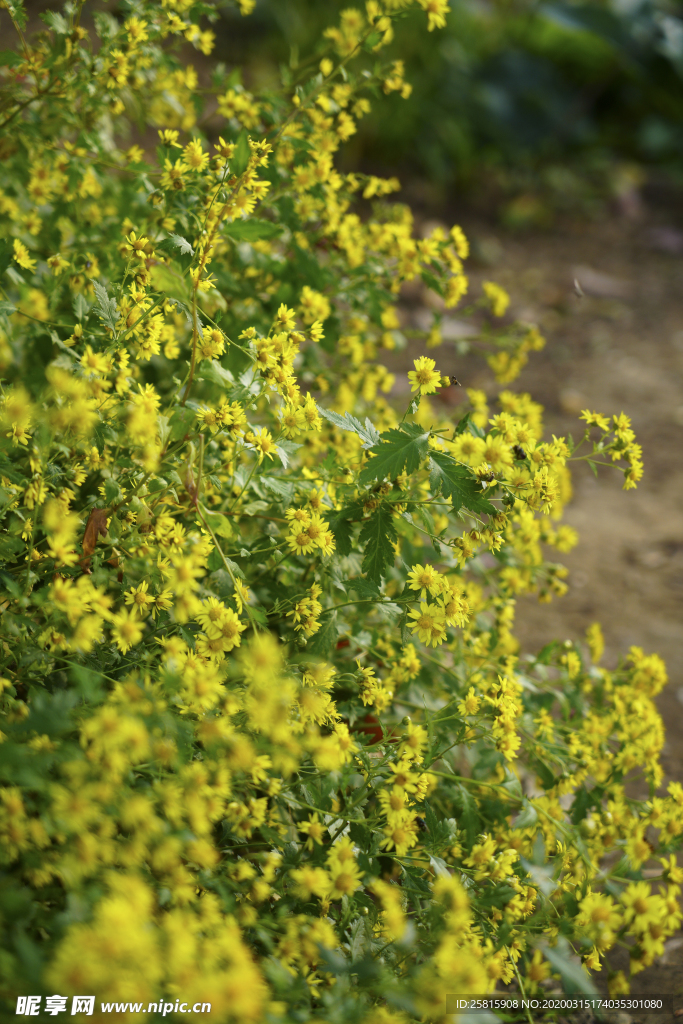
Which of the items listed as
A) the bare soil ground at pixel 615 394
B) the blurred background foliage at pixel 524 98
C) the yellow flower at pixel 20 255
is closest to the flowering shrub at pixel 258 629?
the yellow flower at pixel 20 255

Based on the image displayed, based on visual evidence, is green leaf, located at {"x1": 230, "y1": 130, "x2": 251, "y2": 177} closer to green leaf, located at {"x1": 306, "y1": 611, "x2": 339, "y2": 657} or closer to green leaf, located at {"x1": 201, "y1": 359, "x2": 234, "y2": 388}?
green leaf, located at {"x1": 201, "y1": 359, "x2": 234, "y2": 388}

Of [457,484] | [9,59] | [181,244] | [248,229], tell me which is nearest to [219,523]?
[457,484]

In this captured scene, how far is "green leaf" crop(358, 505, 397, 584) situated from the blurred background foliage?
414cm

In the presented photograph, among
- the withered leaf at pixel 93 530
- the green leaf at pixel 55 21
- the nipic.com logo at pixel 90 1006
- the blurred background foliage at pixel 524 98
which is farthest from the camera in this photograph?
the blurred background foliage at pixel 524 98

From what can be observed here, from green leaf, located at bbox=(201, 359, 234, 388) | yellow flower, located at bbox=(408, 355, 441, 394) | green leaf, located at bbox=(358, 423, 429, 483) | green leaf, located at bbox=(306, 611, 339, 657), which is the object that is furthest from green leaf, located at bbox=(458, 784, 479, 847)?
green leaf, located at bbox=(201, 359, 234, 388)

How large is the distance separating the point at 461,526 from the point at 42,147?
1500 mm

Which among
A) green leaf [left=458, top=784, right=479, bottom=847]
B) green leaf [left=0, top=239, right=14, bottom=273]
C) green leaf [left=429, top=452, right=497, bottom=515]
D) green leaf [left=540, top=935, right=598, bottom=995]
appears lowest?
green leaf [left=458, top=784, right=479, bottom=847]

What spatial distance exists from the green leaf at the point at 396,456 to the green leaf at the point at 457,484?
1.3 inches

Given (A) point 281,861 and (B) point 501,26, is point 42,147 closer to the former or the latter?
(A) point 281,861

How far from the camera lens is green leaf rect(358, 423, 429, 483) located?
125 cm

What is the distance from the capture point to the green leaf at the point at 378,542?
4.26ft

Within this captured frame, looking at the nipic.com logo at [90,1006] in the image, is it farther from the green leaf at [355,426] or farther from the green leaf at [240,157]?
the green leaf at [240,157]

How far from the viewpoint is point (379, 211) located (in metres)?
2.05

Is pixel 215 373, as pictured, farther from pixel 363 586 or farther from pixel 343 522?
pixel 363 586
